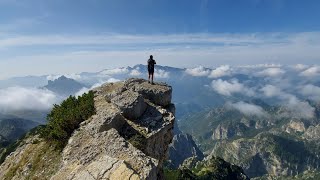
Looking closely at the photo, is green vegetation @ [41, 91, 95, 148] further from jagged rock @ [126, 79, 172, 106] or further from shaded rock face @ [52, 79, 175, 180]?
jagged rock @ [126, 79, 172, 106]

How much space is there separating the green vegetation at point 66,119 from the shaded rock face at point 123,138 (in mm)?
1406

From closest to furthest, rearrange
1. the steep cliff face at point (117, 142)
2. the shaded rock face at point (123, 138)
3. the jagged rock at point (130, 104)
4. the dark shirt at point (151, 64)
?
the shaded rock face at point (123, 138) < the steep cliff face at point (117, 142) < the jagged rock at point (130, 104) < the dark shirt at point (151, 64)

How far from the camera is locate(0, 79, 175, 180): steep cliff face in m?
24.5

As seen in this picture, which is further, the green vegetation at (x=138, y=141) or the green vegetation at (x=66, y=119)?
the green vegetation at (x=66, y=119)

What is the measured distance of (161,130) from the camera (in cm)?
4159

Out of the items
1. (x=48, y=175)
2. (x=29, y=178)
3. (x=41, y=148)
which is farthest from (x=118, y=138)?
(x=41, y=148)

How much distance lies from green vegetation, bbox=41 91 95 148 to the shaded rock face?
141cm

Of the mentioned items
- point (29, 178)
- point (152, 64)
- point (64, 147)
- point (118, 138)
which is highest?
point (152, 64)

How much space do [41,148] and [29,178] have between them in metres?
5.59

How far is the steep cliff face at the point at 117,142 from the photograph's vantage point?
80.5 feet

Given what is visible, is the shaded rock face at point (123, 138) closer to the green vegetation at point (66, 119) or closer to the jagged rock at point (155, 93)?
the jagged rock at point (155, 93)

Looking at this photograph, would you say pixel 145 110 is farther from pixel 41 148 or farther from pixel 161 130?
pixel 41 148

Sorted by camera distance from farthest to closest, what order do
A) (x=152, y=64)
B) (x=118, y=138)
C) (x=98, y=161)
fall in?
(x=152, y=64)
(x=118, y=138)
(x=98, y=161)

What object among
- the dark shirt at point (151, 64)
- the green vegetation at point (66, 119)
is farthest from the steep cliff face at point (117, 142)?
the dark shirt at point (151, 64)
